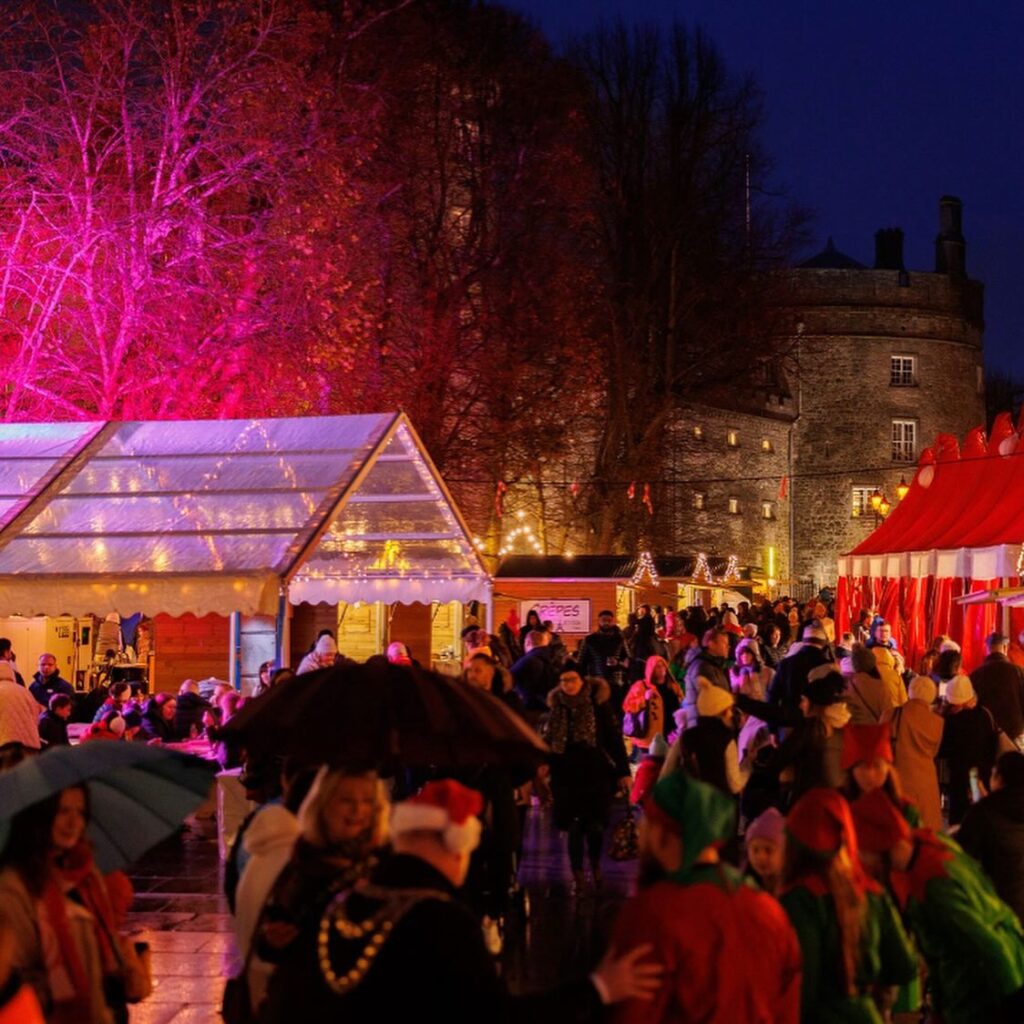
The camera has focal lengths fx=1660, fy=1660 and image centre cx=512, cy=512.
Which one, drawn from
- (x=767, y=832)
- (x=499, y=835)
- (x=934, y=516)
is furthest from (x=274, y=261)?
(x=767, y=832)

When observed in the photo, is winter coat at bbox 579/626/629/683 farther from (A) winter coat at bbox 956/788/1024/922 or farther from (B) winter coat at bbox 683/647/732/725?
(A) winter coat at bbox 956/788/1024/922

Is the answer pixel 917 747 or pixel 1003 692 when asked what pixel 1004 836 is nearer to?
pixel 917 747

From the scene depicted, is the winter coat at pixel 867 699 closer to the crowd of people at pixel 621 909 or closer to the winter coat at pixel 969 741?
the winter coat at pixel 969 741

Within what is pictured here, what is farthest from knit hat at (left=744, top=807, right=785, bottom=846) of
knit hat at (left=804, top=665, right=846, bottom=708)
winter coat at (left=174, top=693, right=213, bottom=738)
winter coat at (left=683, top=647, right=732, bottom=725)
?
winter coat at (left=174, top=693, right=213, bottom=738)

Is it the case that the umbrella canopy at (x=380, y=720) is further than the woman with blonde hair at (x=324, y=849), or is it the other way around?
the umbrella canopy at (x=380, y=720)

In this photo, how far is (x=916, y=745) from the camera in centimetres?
1111

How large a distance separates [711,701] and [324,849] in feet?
19.1

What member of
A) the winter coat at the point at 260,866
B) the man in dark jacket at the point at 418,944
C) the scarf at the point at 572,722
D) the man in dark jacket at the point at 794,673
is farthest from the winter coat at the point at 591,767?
the man in dark jacket at the point at 418,944

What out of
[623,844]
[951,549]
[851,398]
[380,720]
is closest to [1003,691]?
[623,844]

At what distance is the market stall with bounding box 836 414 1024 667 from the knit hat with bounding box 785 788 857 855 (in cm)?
1863

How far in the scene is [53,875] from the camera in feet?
14.7

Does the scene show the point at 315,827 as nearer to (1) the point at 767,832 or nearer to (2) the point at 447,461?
(1) the point at 767,832

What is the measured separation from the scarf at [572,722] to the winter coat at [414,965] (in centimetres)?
783

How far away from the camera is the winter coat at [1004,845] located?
7.05 meters
